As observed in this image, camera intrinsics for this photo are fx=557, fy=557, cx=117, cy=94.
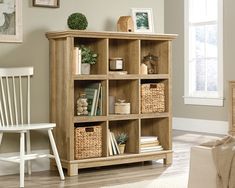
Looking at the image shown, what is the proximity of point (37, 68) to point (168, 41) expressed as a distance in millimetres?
1385

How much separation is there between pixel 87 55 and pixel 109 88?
555 mm

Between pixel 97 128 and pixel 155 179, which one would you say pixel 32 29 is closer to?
pixel 97 128

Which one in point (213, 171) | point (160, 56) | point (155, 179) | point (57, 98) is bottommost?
point (155, 179)

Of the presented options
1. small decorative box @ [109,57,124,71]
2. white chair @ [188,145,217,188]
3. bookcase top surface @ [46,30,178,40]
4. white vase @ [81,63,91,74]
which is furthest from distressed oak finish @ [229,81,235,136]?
white chair @ [188,145,217,188]

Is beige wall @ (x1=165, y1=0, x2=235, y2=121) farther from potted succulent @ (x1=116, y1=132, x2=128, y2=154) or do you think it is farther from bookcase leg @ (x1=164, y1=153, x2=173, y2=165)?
potted succulent @ (x1=116, y1=132, x2=128, y2=154)

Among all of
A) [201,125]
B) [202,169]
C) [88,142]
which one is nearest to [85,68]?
[88,142]

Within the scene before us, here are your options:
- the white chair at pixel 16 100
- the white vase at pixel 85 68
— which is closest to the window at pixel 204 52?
the white vase at pixel 85 68

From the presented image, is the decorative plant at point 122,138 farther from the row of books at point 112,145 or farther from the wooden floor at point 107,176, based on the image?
the wooden floor at point 107,176

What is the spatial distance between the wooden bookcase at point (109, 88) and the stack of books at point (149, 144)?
0.05 metres

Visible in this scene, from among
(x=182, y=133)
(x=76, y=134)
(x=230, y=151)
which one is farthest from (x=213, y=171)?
(x=182, y=133)

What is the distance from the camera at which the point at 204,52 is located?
8.65 metres

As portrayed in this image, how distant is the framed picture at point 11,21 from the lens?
504 centimetres

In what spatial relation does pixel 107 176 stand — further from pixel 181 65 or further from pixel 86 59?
pixel 181 65

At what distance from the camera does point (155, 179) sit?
484 centimetres
